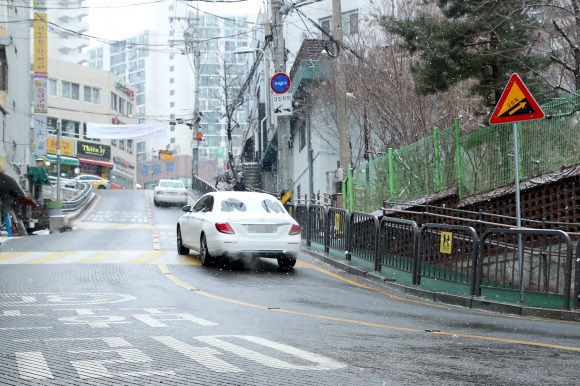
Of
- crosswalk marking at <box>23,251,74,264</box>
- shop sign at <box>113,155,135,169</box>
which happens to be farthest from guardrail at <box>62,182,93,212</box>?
shop sign at <box>113,155,135,169</box>

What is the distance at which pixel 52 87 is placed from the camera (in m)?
84.0

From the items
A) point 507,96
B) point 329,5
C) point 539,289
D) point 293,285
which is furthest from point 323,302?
point 329,5

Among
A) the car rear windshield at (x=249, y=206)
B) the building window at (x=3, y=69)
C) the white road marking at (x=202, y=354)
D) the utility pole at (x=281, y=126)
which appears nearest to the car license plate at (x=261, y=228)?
the car rear windshield at (x=249, y=206)

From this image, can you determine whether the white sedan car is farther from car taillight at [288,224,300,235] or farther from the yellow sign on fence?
the yellow sign on fence

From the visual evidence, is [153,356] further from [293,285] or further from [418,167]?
[418,167]

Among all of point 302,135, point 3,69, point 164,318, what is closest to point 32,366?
point 164,318

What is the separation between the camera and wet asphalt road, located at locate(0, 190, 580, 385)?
581 cm

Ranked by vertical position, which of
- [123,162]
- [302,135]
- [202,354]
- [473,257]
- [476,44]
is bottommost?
[202,354]

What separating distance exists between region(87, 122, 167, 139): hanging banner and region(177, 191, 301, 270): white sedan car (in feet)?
166

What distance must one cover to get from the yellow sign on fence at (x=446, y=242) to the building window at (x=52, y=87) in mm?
76212

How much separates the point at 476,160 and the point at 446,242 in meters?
4.94

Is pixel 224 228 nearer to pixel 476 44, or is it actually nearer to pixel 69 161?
pixel 476 44

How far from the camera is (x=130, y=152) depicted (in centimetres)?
9756

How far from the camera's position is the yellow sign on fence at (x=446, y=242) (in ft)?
42.6
